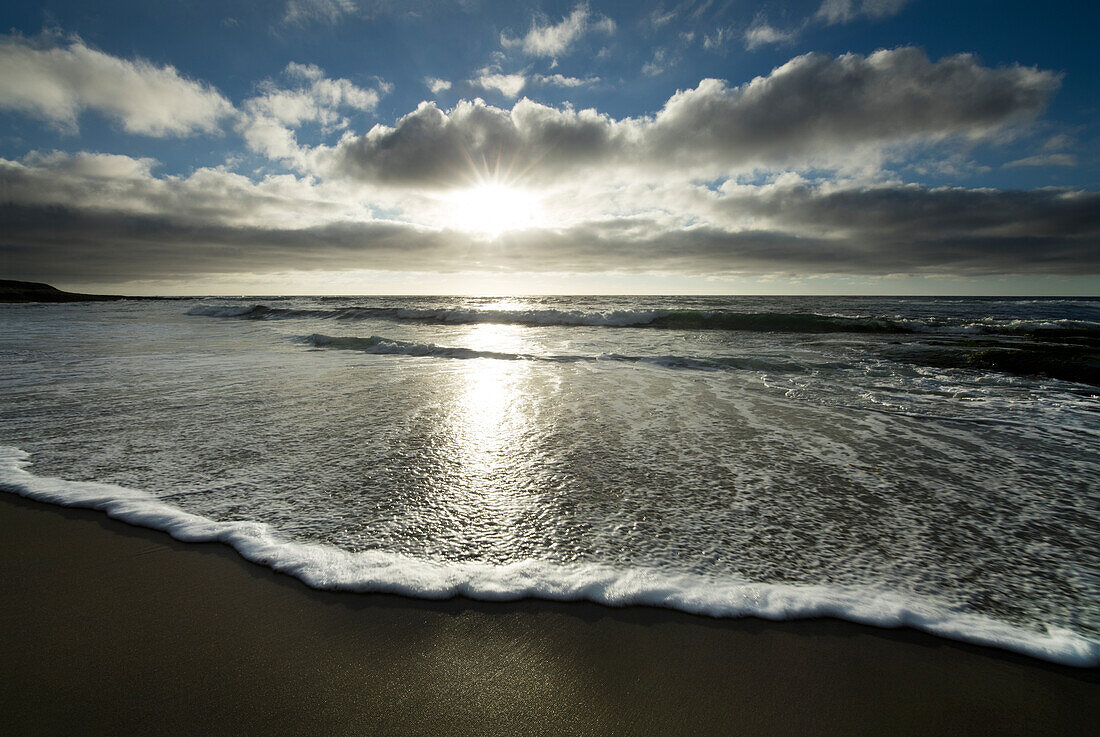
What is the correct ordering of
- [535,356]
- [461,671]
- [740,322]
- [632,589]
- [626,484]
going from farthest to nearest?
[740,322] → [535,356] → [626,484] → [632,589] → [461,671]

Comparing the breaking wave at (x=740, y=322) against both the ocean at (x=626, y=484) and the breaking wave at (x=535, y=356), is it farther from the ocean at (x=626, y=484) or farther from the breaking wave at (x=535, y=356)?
the ocean at (x=626, y=484)

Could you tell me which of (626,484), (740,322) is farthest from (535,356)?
(740,322)

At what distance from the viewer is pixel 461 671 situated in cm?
178

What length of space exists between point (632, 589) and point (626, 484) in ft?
4.11

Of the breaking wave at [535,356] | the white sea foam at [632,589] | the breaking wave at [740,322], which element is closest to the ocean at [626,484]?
the white sea foam at [632,589]

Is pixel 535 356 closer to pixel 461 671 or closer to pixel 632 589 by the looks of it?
pixel 632 589

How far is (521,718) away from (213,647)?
128 centimetres

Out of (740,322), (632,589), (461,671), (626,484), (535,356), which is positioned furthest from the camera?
(740,322)

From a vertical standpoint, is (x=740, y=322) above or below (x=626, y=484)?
above

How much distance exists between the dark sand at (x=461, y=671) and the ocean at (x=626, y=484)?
128 mm

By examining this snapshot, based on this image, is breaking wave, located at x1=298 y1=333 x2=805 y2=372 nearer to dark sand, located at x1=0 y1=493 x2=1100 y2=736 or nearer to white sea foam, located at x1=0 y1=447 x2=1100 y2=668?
white sea foam, located at x1=0 y1=447 x2=1100 y2=668

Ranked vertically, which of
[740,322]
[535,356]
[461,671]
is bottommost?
[461,671]

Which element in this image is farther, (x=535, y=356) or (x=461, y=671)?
(x=535, y=356)

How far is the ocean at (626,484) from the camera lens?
2254 millimetres
